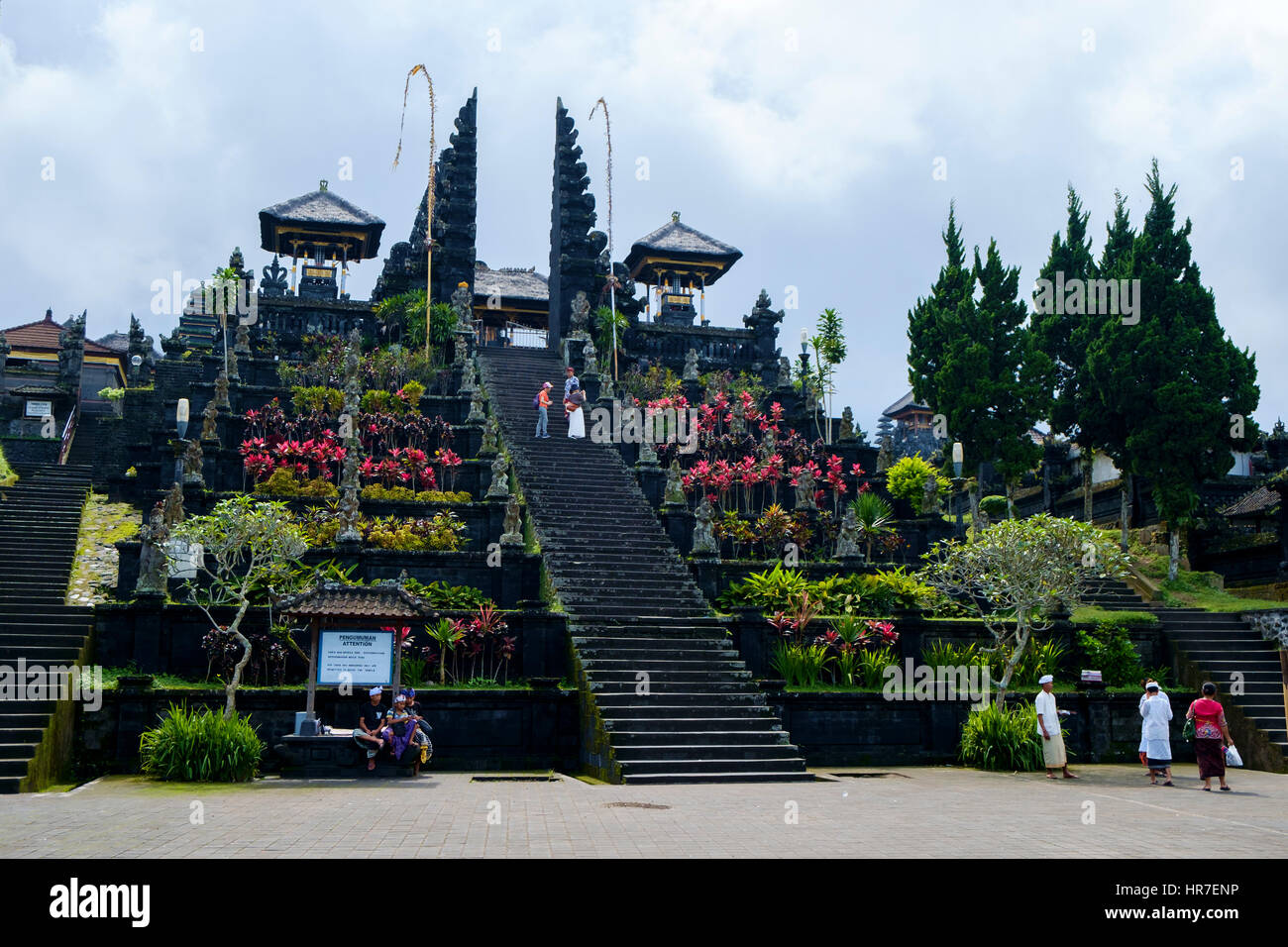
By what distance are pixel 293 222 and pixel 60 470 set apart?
19.2 m

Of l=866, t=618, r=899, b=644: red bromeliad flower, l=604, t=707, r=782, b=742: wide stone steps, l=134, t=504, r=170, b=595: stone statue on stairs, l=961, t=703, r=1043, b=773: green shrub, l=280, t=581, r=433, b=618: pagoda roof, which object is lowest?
l=961, t=703, r=1043, b=773: green shrub

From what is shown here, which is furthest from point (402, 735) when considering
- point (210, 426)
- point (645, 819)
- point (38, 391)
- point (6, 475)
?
point (38, 391)

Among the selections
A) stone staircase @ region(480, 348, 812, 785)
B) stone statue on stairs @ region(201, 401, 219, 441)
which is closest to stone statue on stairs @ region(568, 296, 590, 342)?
stone staircase @ region(480, 348, 812, 785)

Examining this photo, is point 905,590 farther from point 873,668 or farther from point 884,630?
point 873,668

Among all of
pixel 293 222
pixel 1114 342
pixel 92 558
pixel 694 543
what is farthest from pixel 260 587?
pixel 293 222

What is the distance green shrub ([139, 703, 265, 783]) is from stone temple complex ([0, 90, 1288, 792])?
557 millimetres

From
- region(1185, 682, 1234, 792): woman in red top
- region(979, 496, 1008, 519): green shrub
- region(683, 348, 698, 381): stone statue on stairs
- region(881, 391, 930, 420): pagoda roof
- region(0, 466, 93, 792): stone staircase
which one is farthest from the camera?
region(881, 391, 930, 420): pagoda roof

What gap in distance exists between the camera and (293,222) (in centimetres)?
4325

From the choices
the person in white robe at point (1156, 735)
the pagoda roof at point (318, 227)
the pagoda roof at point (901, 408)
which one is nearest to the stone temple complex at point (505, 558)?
the person in white robe at point (1156, 735)

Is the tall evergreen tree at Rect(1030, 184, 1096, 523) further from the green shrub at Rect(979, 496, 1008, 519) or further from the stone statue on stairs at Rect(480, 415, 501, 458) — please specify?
the stone statue on stairs at Rect(480, 415, 501, 458)

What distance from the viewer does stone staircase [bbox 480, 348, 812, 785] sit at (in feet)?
49.9

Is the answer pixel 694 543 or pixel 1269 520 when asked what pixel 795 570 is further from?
pixel 1269 520

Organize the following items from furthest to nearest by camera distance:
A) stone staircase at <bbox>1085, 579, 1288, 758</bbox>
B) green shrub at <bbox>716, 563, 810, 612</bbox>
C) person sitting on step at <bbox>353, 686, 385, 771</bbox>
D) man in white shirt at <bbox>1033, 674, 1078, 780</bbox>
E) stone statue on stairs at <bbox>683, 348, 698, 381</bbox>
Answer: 1. stone statue on stairs at <bbox>683, 348, 698, 381</bbox>
2. green shrub at <bbox>716, 563, 810, 612</bbox>
3. stone staircase at <bbox>1085, 579, 1288, 758</bbox>
4. man in white shirt at <bbox>1033, 674, 1078, 780</bbox>
5. person sitting on step at <bbox>353, 686, 385, 771</bbox>

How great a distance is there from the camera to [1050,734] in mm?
15602
